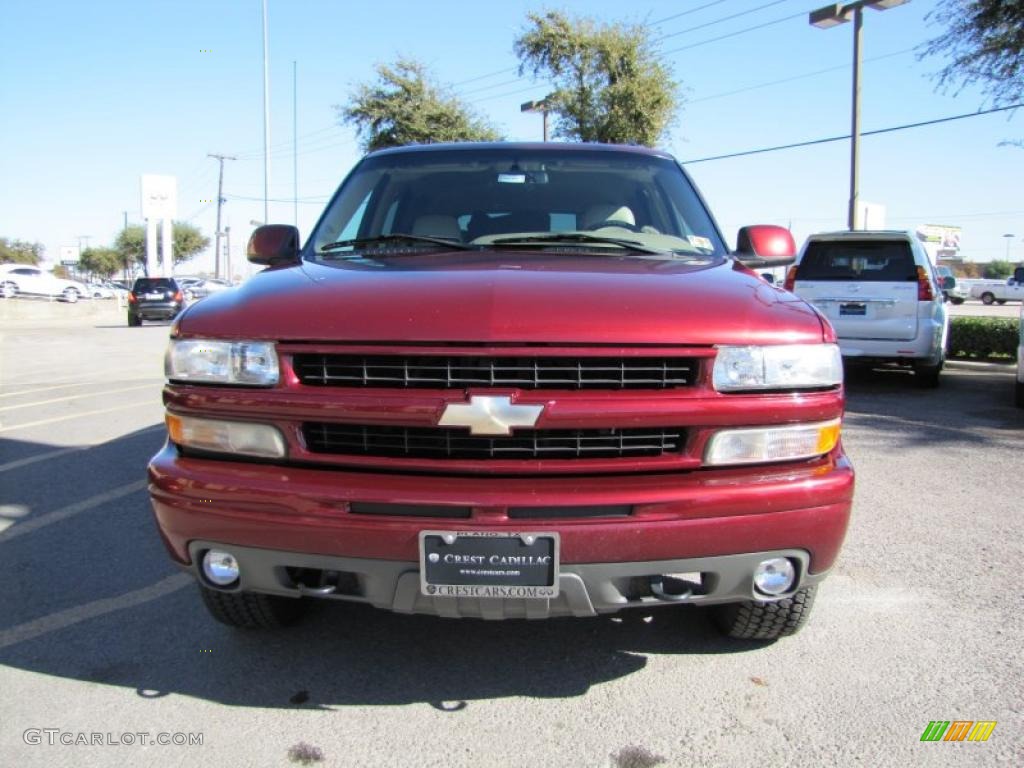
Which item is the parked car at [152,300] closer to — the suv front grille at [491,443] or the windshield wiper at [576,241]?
the windshield wiper at [576,241]

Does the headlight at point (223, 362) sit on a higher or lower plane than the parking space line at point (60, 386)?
higher

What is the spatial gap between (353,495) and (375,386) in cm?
31

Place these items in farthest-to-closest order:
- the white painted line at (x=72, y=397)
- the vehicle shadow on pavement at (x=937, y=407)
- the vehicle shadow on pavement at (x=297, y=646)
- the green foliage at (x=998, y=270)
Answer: the green foliage at (x=998, y=270) < the white painted line at (x=72, y=397) < the vehicle shadow on pavement at (x=937, y=407) < the vehicle shadow on pavement at (x=297, y=646)

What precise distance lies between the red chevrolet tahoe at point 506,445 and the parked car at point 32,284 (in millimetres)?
42032

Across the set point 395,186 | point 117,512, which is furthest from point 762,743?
point 117,512

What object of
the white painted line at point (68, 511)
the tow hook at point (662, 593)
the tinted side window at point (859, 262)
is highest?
the tinted side window at point (859, 262)

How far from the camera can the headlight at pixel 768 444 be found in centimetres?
227

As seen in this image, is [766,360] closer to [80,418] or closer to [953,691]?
[953,691]

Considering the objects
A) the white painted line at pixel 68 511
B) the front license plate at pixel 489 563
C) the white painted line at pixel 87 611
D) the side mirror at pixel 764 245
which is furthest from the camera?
the white painted line at pixel 68 511

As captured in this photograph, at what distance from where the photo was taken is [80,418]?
7.60 metres

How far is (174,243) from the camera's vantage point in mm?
85000

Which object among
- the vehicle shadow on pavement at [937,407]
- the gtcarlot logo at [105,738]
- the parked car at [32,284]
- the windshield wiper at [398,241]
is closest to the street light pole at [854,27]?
the vehicle shadow on pavement at [937,407]

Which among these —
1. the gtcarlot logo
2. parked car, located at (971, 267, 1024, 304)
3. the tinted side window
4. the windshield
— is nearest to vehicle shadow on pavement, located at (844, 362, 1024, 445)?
the tinted side window

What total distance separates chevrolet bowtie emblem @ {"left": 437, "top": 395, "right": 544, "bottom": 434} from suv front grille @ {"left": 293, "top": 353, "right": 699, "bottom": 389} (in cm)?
7
